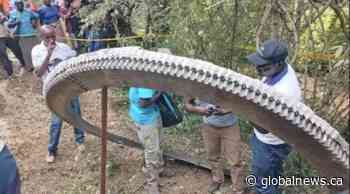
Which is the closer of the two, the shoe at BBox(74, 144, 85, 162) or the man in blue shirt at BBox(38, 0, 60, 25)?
the shoe at BBox(74, 144, 85, 162)

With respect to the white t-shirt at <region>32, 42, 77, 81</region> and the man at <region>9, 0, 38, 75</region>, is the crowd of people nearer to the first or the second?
the white t-shirt at <region>32, 42, 77, 81</region>

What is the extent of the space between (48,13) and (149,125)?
5.64 m

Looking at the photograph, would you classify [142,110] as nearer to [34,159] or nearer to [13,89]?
[34,159]

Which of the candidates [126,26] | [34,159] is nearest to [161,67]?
[34,159]

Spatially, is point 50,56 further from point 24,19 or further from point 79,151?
point 24,19

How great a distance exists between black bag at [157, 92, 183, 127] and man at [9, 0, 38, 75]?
542cm

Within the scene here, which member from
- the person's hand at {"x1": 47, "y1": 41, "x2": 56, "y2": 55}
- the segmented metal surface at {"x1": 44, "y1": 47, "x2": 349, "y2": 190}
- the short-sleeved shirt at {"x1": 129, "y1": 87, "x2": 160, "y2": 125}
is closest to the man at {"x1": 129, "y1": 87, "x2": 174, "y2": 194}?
the short-sleeved shirt at {"x1": 129, "y1": 87, "x2": 160, "y2": 125}

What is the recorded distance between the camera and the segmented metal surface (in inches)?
99.7

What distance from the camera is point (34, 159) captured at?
6797mm

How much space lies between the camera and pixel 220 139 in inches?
211

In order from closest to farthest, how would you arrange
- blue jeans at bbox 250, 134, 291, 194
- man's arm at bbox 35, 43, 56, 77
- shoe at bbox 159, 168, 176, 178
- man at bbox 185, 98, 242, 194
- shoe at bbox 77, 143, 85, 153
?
blue jeans at bbox 250, 134, 291, 194 < man at bbox 185, 98, 242, 194 < shoe at bbox 159, 168, 176, 178 < man's arm at bbox 35, 43, 56, 77 < shoe at bbox 77, 143, 85, 153

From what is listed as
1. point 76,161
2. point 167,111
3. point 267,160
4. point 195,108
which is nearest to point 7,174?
point 195,108

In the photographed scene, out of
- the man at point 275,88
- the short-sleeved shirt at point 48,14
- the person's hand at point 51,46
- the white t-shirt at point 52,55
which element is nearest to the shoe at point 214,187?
the man at point 275,88

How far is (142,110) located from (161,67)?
103 inches
